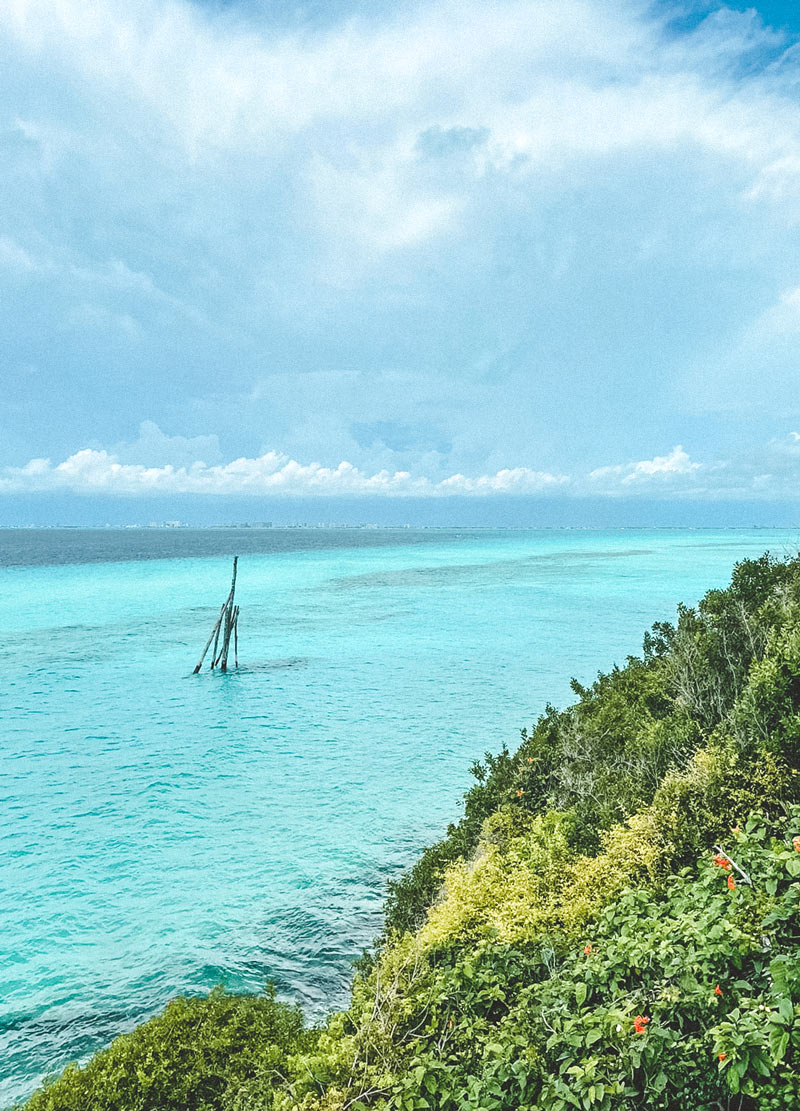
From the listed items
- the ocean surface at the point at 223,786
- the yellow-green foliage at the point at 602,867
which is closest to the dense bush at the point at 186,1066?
the yellow-green foliage at the point at 602,867

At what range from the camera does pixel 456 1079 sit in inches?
189

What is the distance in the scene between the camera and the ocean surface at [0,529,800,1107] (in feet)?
34.0

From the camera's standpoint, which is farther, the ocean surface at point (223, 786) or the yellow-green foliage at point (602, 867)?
the ocean surface at point (223, 786)

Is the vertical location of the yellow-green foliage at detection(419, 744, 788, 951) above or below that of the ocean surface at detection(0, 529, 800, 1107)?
above

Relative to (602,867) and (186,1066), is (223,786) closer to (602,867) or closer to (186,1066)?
(186,1066)

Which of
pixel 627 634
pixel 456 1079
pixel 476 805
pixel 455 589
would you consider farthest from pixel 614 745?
pixel 455 589

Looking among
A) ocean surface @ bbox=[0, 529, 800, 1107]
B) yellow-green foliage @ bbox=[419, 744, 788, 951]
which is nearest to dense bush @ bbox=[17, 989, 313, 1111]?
yellow-green foliage @ bbox=[419, 744, 788, 951]

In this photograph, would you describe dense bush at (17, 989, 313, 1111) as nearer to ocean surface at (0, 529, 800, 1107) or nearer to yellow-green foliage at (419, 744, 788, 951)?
yellow-green foliage at (419, 744, 788, 951)

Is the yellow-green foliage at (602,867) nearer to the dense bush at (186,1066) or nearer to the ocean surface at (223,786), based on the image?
the dense bush at (186,1066)

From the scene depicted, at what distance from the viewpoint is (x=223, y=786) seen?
1786 centimetres

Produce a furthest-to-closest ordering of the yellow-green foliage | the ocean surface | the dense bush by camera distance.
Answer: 1. the ocean surface
2. the yellow-green foliage
3. the dense bush

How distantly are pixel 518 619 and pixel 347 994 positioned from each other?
36.6 m

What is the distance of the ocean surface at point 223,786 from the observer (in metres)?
10.4

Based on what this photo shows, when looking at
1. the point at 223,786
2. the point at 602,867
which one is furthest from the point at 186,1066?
the point at 223,786
